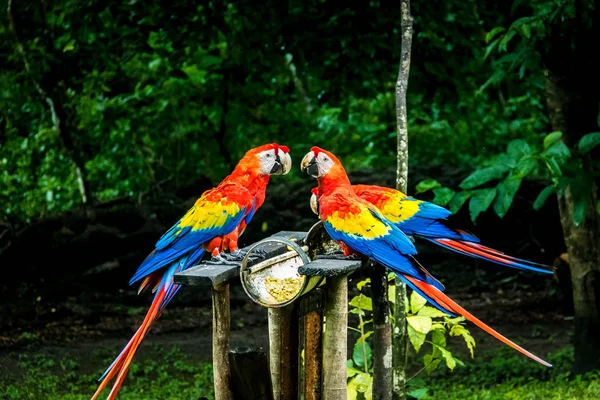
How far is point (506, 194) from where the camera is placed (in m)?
3.64

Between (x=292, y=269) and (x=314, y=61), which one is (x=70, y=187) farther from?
(x=292, y=269)

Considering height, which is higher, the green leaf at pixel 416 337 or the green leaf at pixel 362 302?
the green leaf at pixel 362 302

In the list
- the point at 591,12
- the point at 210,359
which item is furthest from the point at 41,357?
the point at 591,12

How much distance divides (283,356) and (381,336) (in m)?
0.41

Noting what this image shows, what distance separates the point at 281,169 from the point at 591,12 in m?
2.24

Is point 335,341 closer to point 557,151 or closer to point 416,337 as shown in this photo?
point 416,337

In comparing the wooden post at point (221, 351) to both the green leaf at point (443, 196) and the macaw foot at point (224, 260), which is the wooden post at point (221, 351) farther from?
the green leaf at point (443, 196)

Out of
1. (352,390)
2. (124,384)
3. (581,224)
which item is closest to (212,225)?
(352,390)

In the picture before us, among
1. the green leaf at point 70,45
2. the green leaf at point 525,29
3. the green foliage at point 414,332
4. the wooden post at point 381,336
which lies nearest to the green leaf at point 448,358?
the green foliage at point 414,332

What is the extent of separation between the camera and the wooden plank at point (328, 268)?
8.45ft

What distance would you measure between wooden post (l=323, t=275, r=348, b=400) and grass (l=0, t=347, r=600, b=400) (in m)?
1.23

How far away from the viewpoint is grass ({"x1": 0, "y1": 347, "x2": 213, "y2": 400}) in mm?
4578

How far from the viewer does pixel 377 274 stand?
3037 millimetres

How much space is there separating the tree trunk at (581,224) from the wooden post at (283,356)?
8.32 feet
